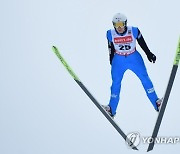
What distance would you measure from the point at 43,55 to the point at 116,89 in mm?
9851

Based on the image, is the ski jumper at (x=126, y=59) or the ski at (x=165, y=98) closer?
the ski at (x=165, y=98)

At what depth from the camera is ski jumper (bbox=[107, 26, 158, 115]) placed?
28.4 feet

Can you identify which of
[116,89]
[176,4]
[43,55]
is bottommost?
[176,4]

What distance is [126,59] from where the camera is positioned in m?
8.86

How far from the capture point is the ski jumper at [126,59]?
340 inches

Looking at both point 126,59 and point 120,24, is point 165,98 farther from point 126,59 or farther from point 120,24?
point 120,24

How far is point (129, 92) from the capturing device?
43.8 ft

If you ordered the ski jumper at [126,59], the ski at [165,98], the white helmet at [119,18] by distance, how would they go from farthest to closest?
the ski jumper at [126,59] → the white helmet at [119,18] → the ski at [165,98]

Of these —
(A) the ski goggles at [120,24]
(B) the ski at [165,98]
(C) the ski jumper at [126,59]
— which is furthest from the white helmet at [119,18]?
(B) the ski at [165,98]

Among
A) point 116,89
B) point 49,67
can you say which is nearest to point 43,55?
point 49,67

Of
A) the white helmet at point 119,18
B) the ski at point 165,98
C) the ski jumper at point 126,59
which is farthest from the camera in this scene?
the ski jumper at point 126,59

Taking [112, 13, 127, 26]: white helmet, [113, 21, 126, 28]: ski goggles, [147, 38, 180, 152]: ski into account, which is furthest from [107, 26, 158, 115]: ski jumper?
[147, 38, 180, 152]: ski

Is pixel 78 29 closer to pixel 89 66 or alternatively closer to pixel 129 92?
pixel 89 66

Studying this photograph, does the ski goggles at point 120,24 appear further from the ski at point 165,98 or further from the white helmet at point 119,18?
the ski at point 165,98
